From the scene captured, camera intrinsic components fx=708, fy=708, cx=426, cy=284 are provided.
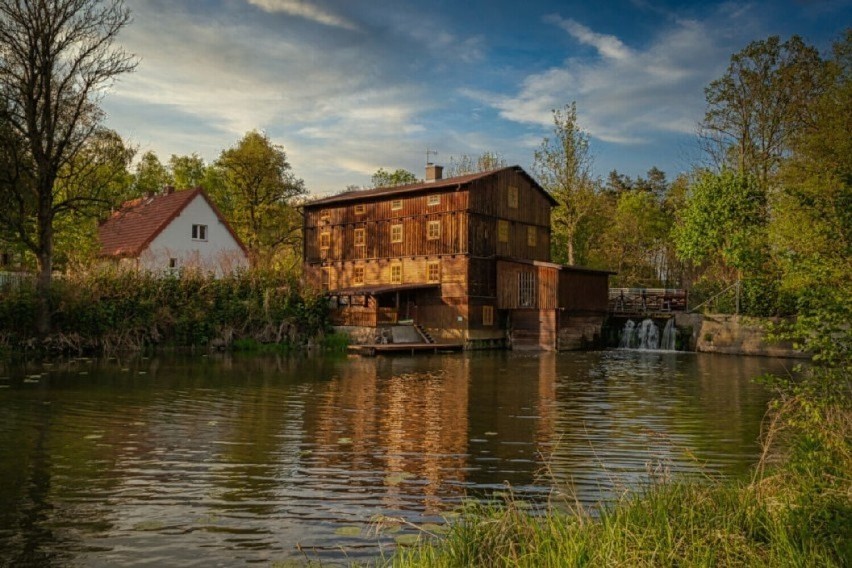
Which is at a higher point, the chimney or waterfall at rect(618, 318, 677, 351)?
the chimney

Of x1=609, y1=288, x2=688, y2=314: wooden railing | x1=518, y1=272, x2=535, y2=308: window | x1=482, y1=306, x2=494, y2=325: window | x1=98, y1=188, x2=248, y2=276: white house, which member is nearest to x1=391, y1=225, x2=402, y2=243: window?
x1=482, y1=306, x2=494, y2=325: window

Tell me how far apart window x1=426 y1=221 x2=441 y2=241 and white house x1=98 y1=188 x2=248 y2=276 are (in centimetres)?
1347

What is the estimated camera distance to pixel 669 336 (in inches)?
1777

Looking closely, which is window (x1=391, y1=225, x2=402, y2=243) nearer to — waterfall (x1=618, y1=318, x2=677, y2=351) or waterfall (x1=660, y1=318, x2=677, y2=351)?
waterfall (x1=618, y1=318, x2=677, y2=351)

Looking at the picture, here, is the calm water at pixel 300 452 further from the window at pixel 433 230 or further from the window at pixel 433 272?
the window at pixel 433 230

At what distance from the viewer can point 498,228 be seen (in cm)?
4688

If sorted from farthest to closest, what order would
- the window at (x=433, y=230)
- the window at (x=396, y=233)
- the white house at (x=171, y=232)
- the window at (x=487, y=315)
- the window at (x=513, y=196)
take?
the white house at (x=171, y=232) → the window at (x=513, y=196) → the window at (x=396, y=233) → the window at (x=433, y=230) → the window at (x=487, y=315)

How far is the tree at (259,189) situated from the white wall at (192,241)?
4975mm

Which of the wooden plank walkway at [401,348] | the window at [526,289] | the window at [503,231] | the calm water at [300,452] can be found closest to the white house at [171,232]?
the wooden plank walkway at [401,348]

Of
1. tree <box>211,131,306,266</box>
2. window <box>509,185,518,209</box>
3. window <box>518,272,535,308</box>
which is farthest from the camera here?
tree <box>211,131,306,266</box>

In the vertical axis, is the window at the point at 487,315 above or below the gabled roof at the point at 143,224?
below

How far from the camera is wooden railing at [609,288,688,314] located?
4875 centimetres

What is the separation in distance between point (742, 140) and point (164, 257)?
3965 cm

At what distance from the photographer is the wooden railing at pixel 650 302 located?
48750mm
